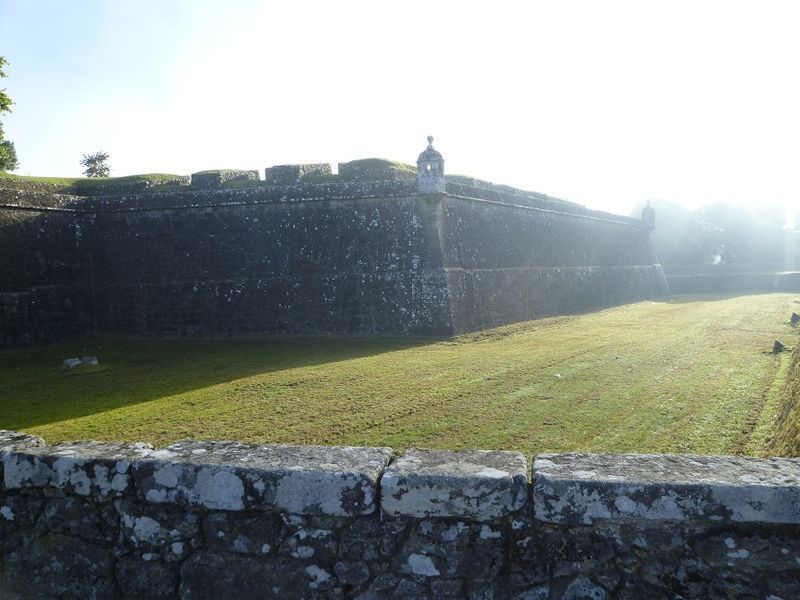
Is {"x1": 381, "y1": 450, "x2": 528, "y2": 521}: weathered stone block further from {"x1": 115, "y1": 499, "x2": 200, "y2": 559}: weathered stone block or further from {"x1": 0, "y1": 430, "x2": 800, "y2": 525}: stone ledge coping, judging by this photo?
{"x1": 115, "y1": 499, "x2": 200, "y2": 559}: weathered stone block

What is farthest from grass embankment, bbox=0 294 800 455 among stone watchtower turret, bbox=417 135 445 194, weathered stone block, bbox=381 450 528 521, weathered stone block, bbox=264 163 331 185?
weathered stone block, bbox=264 163 331 185

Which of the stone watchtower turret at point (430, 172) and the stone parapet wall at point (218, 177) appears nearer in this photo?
the stone watchtower turret at point (430, 172)

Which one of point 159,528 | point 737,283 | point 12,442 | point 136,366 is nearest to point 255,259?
point 136,366

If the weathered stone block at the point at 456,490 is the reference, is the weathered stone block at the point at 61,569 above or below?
below

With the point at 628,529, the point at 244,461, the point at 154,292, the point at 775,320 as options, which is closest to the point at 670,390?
the point at 628,529

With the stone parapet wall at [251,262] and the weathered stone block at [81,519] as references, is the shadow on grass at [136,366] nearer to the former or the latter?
the stone parapet wall at [251,262]

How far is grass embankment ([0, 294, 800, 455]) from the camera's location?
7.12 m

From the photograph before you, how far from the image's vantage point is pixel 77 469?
122 inches

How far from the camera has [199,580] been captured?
2932mm

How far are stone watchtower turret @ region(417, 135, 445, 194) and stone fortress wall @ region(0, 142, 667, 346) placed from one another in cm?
22

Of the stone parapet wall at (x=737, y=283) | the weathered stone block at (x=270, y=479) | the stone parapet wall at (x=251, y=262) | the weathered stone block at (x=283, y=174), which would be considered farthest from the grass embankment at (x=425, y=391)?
the stone parapet wall at (x=737, y=283)

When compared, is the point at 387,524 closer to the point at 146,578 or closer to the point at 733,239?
the point at 146,578

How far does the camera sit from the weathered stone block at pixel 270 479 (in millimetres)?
Result: 2775

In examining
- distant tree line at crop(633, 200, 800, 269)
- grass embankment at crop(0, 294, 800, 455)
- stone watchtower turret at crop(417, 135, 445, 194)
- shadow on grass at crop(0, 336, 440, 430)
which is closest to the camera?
grass embankment at crop(0, 294, 800, 455)
